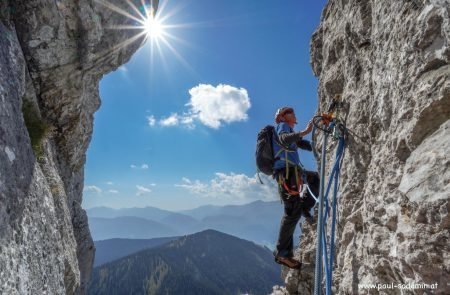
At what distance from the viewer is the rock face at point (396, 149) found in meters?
3.49

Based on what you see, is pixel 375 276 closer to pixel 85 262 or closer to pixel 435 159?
pixel 435 159

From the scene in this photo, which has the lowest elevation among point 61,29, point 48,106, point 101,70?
point 48,106

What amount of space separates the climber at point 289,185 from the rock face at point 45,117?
546cm

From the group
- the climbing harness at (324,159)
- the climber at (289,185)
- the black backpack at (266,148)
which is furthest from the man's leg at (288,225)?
the climbing harness at (324,159)

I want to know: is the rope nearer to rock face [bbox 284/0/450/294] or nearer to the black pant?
rock face [bbox 284/0/450/294]

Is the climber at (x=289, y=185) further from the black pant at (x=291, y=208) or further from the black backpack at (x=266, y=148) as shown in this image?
the black backpack at (x=266, y=148)

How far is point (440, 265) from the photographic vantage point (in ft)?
10.9

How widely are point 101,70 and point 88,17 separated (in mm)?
3297

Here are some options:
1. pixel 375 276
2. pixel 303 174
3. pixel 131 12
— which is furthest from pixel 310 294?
pixel 131 12

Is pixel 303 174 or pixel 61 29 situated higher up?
pixel 61 29

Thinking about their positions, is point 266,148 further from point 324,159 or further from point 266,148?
point 324,159

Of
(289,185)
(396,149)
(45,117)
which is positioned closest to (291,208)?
(289,185)

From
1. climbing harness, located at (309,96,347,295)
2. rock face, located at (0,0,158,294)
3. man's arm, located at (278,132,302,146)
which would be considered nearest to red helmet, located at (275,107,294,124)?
man's arm, located at (278,132,302,146)

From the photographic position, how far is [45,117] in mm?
12133
